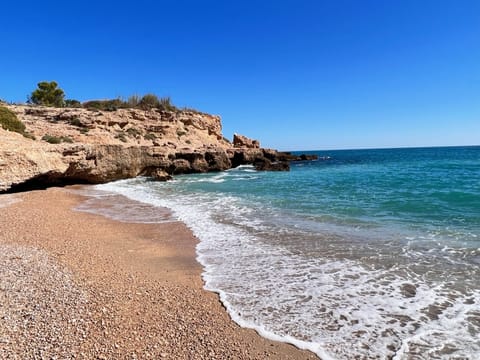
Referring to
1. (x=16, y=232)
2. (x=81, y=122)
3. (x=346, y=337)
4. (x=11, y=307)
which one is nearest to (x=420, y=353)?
(x=346, y=337)

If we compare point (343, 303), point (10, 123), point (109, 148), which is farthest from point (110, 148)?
point (343, 303)

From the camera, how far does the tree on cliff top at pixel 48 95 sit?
39.6 meters

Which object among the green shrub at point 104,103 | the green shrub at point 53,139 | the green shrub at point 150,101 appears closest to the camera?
the green shrub at point 53,139

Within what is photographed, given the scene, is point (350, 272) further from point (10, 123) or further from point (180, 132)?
point (180, 132)

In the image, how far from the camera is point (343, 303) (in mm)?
4582

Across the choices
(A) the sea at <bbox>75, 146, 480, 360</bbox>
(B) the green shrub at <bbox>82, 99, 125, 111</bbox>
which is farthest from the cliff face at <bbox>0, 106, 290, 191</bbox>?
(B) the green shrub at <bbox>82, 99, 125, 111</bbox>

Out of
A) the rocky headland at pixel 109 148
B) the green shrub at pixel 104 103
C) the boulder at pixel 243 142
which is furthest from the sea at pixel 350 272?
the boulder at pixel 243 142

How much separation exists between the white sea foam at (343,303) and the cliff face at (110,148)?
11.0 metres

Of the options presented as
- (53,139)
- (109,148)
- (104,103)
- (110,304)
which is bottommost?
(110,304)

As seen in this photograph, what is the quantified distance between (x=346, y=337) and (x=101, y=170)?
2037cm

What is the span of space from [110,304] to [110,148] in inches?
742

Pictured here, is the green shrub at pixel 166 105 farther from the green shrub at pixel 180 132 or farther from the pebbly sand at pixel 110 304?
the pebbly sand at pixel 110 304

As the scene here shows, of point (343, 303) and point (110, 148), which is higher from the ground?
point (110, 148)

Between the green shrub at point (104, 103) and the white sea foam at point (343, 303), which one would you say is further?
the green shrub at point (104, 103)
